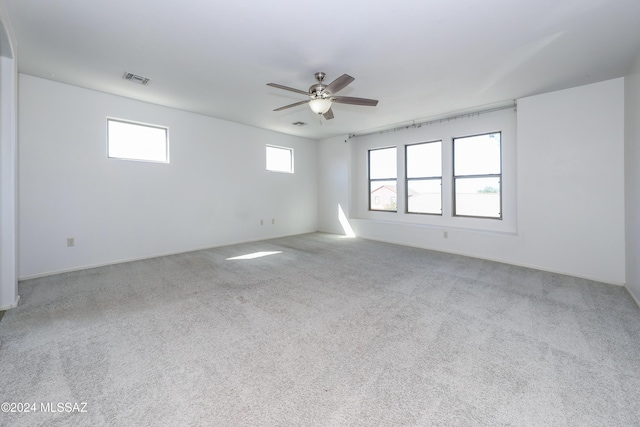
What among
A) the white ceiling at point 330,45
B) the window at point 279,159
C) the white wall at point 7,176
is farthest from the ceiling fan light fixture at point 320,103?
the window at point 279,159

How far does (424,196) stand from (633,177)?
315 centimetres

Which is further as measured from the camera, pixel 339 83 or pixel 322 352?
pixel 339 83

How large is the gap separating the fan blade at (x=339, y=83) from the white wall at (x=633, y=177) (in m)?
3.09

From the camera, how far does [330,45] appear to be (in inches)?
106

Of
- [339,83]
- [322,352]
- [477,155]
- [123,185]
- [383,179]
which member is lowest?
[322,352]

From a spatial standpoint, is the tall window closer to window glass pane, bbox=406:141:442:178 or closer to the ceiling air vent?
window glass pane, bbox=406:141:442:178

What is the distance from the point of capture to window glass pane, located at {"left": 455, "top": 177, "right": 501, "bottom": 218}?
4832mm

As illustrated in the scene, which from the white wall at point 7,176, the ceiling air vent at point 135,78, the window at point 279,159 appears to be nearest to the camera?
the white wall at point 7,176

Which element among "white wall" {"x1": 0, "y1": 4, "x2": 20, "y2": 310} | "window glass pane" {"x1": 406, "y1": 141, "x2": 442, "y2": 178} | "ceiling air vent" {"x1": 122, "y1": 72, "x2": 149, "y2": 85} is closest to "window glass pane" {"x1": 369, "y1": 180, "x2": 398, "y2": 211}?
"window glass pane" {"x1": 406, "y1": 141, "x2": 442, "y2": 178}

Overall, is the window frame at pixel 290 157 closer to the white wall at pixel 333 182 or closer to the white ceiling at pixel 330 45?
the white wall at pixel 333 182

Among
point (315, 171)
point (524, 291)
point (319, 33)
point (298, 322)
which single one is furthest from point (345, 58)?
point (315, 171)

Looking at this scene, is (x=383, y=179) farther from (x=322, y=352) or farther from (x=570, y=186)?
(x=322, y=352)

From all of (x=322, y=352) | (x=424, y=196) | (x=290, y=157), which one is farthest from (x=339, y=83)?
(x=290, y=157)

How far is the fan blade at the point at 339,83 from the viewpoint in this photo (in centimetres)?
270
